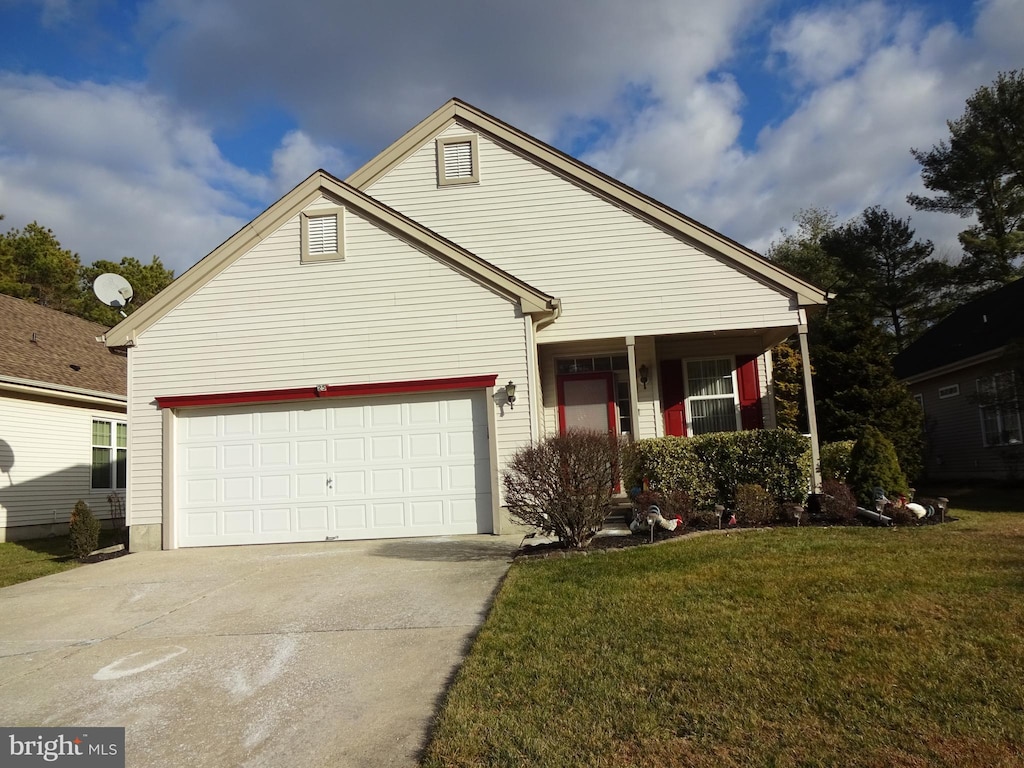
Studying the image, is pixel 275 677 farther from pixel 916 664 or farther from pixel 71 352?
pixel 71 352

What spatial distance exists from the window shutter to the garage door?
16.0ft

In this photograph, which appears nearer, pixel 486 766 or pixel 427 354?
pixel 486 766

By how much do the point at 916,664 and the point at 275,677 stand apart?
13.4 ft

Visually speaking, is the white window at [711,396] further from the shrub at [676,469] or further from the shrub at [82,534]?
the shrub at [82,534]

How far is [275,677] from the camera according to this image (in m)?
4.95

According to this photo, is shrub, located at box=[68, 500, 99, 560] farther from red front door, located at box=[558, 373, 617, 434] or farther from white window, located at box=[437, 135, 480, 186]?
white window, located at box=[437, 135, 480, 186]

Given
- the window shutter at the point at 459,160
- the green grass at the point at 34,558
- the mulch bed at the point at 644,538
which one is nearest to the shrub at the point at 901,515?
the mulch bed at the point at 644,538

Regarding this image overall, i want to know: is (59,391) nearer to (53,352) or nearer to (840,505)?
(53,352)

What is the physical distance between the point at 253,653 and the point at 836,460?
9.05 metres

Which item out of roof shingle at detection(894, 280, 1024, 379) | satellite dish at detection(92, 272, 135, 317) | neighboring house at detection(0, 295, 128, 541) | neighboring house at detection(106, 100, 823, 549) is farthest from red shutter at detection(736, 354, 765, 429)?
satellite dish at detection(92, 272, 135, 317)

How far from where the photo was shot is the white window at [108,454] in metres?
16.6

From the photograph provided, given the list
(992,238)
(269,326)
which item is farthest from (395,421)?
(992,238)

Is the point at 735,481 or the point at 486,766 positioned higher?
the point at 735,481

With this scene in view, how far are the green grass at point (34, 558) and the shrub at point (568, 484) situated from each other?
688 cm
